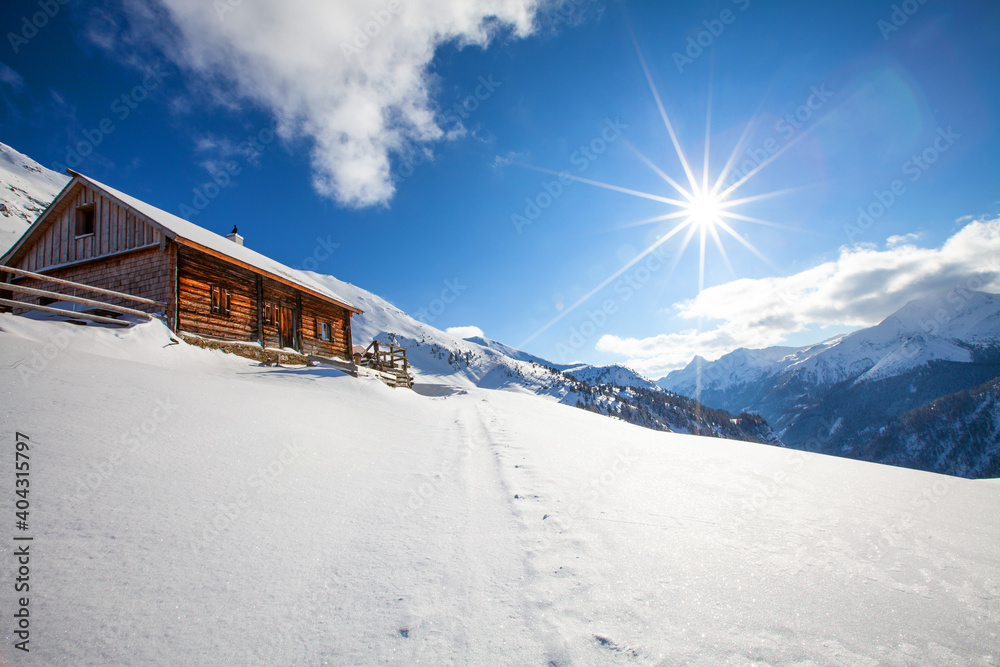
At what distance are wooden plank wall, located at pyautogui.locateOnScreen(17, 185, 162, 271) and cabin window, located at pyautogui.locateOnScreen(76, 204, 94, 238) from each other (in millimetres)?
120

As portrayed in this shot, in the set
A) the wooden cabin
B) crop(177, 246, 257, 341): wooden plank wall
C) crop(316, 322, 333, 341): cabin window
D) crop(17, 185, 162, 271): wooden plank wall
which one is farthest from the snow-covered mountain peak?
crop(177, 246, 257, 341): wooden plank wall

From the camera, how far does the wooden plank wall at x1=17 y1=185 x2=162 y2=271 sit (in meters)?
12.8

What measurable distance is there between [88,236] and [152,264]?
3.84 metres

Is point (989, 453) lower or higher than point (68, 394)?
lower

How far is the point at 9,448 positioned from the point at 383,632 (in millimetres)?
3697

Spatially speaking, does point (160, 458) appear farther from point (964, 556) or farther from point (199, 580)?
point (964, 556)

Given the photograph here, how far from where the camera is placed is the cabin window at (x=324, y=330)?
19.1m

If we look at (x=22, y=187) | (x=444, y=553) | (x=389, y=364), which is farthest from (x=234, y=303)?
(x=22, y=187)

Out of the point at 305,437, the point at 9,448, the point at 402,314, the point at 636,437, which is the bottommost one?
the point at 636,437

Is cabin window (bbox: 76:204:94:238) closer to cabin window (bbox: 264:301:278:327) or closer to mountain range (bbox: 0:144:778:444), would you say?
cabin window (bbox: 264:301:278:327)

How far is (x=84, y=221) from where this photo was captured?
1409 cm

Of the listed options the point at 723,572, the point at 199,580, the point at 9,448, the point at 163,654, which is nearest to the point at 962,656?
the point at 723,572

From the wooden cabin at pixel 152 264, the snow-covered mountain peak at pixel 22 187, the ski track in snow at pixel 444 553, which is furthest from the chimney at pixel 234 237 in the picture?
the snow-covered mountain peak at pixel 22 187

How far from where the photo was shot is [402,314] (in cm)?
19625
